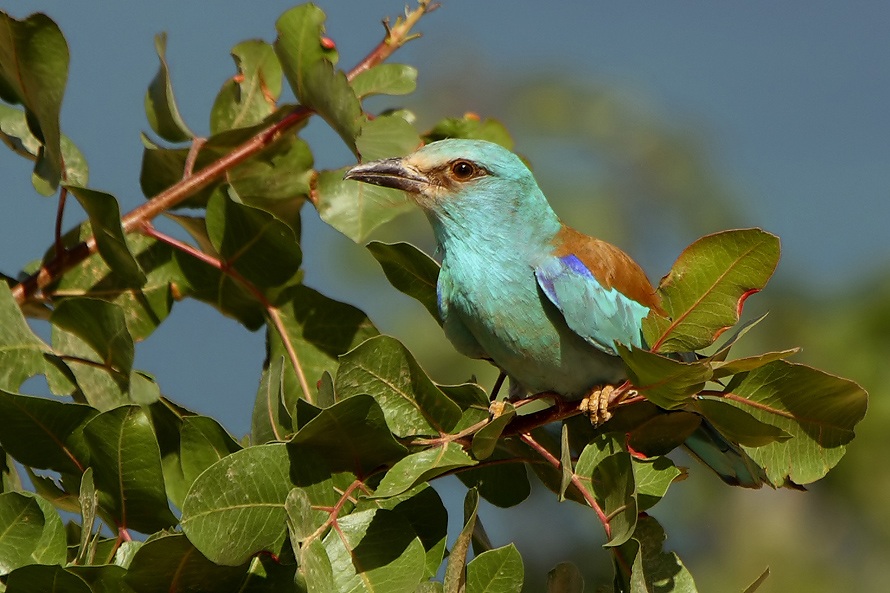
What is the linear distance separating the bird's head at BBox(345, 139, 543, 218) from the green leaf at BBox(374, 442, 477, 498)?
137 cm

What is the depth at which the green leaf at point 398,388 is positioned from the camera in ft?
8.98

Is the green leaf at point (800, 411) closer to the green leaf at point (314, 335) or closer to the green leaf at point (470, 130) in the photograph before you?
the green leaf at point (314, 335)

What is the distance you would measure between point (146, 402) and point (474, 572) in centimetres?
101

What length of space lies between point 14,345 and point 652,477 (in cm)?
165

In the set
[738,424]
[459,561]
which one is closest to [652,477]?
[738,424]

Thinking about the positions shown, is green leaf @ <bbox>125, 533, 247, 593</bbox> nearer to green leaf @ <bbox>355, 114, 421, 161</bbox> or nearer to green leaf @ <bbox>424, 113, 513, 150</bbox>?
green leaf @ <bbox>355, 114, 421, 161</bbox>

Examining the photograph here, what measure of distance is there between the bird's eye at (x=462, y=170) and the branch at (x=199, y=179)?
0.50 m

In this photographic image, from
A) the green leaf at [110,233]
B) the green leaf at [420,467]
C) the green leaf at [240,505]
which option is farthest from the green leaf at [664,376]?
the green leaf at [110,233]

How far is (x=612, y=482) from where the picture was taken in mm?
2607

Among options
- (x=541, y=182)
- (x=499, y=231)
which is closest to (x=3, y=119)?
(x=499, y=231)

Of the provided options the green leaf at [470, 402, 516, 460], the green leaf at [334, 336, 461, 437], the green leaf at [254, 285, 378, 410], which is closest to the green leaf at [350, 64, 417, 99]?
the green leaf at [254, 285, 378, 410]

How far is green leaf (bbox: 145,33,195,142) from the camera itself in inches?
139

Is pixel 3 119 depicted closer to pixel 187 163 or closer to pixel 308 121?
pixel 187 163

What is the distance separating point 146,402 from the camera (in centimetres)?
293
